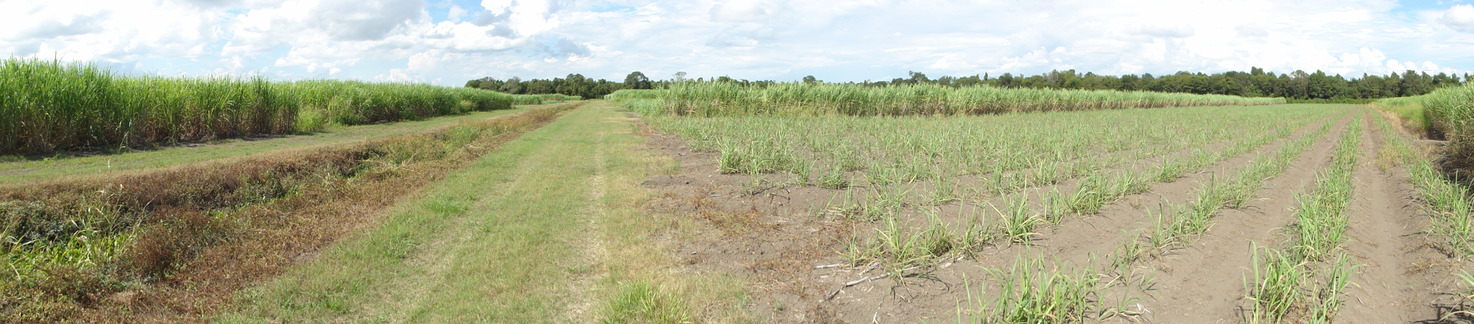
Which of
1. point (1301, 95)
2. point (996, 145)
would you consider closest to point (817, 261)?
point (996, 145)

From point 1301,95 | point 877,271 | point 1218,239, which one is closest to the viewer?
point 877,271

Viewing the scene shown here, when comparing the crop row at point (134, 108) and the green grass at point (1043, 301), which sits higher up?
the crop row at point (134, 108)

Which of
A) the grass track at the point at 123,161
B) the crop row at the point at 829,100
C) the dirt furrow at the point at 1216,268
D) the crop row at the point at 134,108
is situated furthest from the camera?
the crop row at the point at 829,100

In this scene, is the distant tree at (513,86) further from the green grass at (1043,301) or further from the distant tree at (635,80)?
the green grass at (1043,301)

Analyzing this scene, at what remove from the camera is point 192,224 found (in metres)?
4.91

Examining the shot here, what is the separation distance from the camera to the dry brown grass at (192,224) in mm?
3471

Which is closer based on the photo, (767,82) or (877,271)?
(877,271)

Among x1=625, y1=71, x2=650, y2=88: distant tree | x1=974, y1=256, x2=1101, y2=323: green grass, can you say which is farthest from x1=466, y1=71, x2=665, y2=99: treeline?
x1=974, y1=256, x2=1101, y2=323: green grass

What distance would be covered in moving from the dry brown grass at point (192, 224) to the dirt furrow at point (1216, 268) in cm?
497

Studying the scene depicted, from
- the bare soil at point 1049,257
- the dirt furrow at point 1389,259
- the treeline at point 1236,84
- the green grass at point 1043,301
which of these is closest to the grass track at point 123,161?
the bare soil at point 1049,257

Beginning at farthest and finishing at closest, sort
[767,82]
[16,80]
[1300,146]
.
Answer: [767,82] → [1300,146] → [16,80]

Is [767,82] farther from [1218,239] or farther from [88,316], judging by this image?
[88,316]

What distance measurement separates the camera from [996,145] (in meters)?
10.4

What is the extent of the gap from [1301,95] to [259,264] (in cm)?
11637
